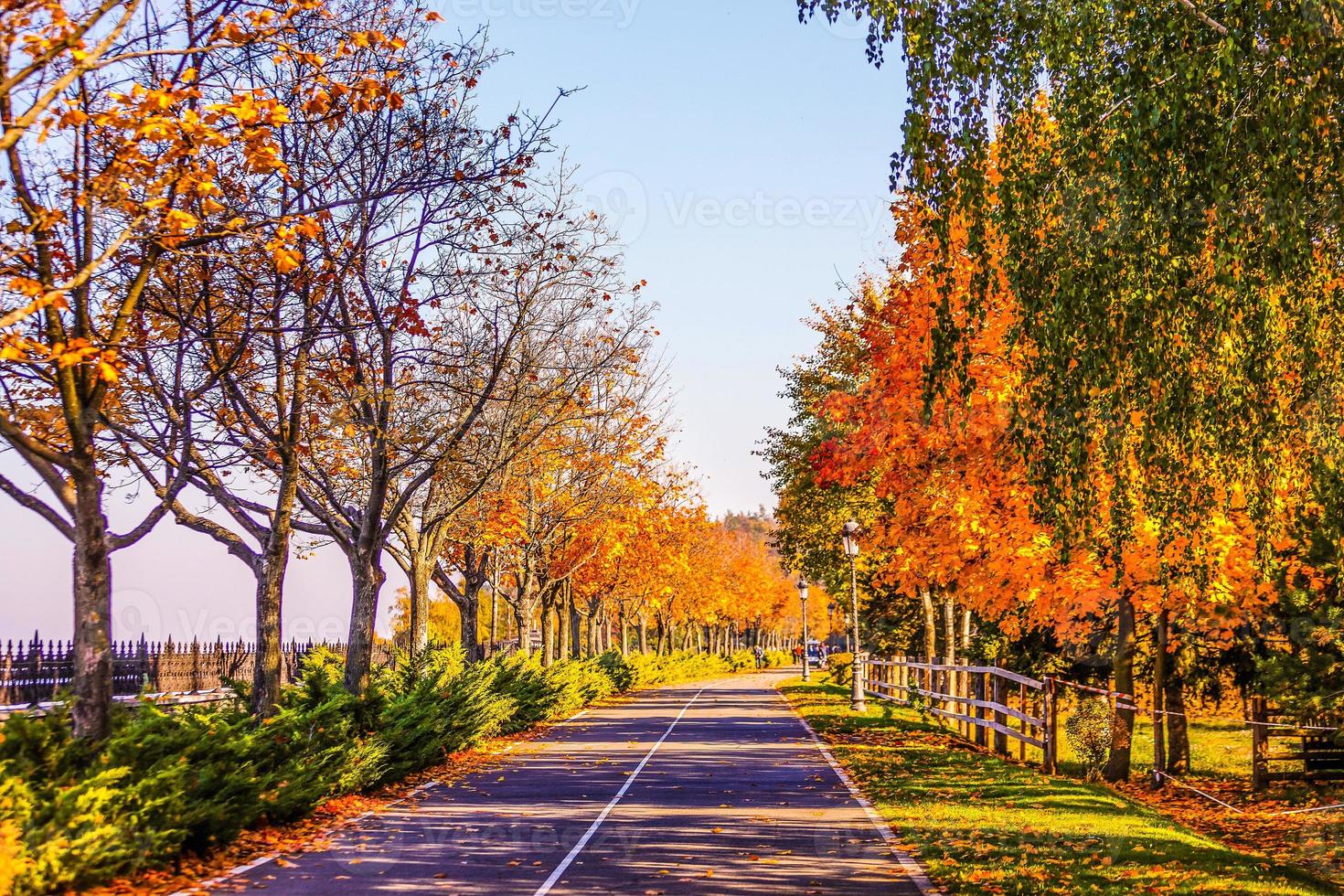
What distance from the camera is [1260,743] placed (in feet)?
57.9

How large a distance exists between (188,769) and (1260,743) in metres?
14.3

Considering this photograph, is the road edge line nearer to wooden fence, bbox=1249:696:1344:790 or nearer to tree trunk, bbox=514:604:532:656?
wooden fence, bbox=1249:696:1344:790

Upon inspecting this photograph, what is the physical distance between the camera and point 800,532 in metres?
43.1

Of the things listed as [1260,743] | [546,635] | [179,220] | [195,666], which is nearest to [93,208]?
[179,220]

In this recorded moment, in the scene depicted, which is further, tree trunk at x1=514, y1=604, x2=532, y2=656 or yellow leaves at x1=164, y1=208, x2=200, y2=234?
tree trunk at x1=514, y1=604, x2=532, y2=656

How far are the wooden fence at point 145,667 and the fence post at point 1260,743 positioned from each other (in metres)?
15.1

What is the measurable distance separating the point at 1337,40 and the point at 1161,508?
3722 mm

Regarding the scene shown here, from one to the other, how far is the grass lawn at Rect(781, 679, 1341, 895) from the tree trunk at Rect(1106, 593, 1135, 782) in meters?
1.78

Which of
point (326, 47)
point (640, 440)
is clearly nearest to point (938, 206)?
point (326, 47)

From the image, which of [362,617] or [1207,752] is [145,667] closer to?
[362,617]

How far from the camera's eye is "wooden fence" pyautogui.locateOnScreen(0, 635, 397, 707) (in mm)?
25500

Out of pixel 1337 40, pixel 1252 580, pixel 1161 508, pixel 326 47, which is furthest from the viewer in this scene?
pixel 1252 580

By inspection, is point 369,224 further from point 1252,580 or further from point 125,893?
point 1252,580

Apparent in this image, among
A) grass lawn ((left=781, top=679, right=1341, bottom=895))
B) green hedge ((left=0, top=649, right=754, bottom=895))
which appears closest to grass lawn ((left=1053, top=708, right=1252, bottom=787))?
grass lawn ((left=781, top=679, right=1341, bottom=895))
